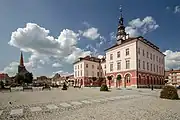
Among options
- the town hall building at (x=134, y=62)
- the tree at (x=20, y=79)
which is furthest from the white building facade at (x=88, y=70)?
the tree at (x=20, y=79)

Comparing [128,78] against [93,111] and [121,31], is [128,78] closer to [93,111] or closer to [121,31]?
[121,31]

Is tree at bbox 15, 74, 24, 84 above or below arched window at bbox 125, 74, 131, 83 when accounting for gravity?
below

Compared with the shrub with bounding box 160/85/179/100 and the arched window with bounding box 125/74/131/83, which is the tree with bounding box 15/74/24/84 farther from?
the shrub with bounding box 160/85/179/100

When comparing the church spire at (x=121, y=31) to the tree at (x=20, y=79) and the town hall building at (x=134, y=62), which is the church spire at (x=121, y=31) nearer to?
the town hall building at (x=134, y=62)

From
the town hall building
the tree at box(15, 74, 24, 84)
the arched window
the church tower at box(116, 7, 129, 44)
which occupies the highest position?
the church tower at box(116, 7, 129, 44)

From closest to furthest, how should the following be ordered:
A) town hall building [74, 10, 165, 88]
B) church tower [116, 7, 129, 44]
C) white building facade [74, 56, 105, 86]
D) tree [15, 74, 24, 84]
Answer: town hall building [74, 10, 165, 88]
church tower [116, 7, 129, 44]
white building facade [74, 56, 105, 86]
tree [15, 74, 24, 84]

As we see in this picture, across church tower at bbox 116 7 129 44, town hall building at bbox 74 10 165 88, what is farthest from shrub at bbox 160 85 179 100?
church tower at bbox 116 7 129 44

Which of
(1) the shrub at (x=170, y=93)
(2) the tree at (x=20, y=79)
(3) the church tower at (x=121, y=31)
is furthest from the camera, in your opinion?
(2) the tree at (x=20, y=79)

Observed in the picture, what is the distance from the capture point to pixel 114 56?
44750mm

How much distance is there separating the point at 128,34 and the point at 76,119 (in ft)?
153

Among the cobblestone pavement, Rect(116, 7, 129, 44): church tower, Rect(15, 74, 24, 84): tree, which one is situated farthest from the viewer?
Rect(15, 74, 24, 84): tree

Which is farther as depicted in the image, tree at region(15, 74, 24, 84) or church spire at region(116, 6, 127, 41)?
tree at region(15, 74, 24, 84)

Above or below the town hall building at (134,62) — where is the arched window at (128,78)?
below

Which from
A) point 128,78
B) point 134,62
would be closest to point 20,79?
point 128,78
